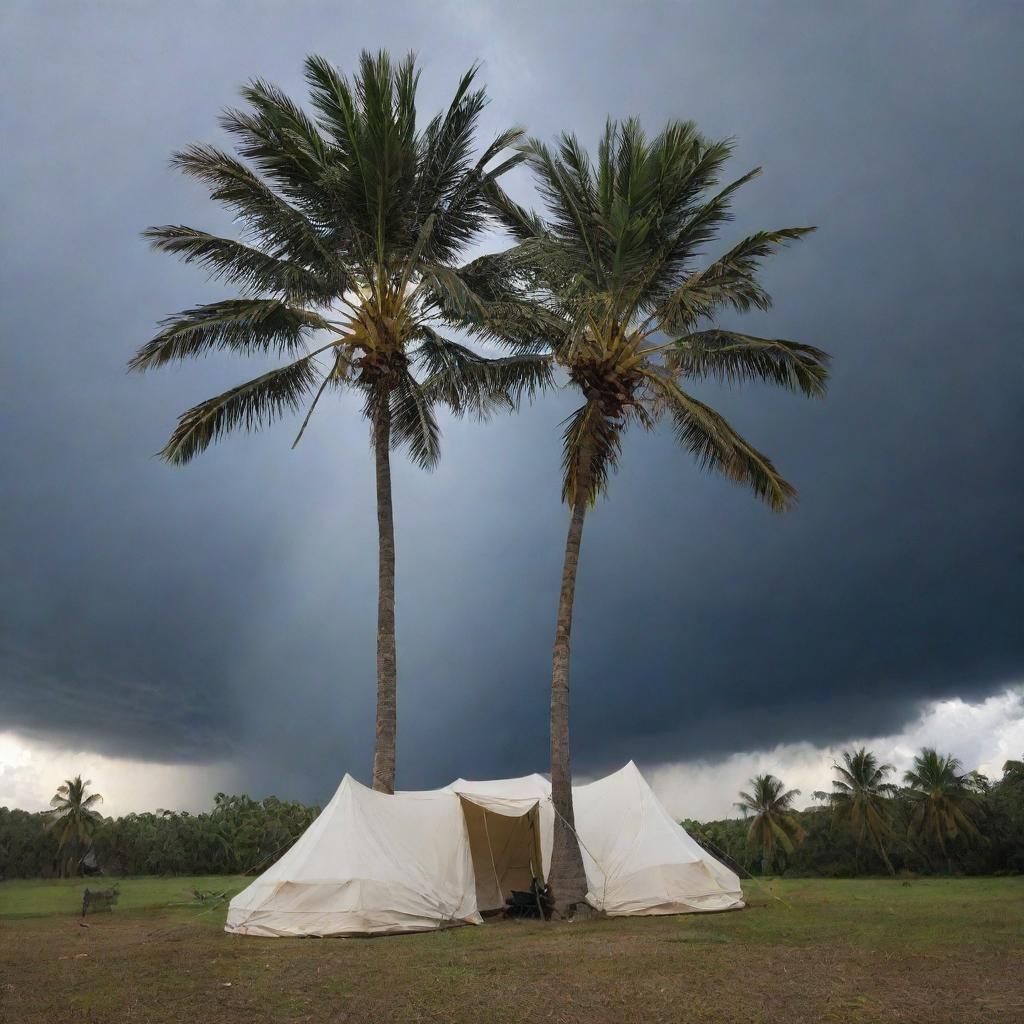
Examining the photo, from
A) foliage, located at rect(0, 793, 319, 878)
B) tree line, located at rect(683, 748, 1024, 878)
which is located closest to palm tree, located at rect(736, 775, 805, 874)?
tree line, located at rect(683, 748, 1024, 878)

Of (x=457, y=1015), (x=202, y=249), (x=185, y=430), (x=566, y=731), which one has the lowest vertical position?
(x=457, y=1015)

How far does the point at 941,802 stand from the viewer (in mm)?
43375

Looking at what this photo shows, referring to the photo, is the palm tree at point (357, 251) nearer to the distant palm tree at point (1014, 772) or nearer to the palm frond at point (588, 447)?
the palm frond at point (588, 447)

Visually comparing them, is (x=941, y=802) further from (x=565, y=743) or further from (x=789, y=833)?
(x=565, y=743)

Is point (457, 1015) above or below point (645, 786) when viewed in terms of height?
below

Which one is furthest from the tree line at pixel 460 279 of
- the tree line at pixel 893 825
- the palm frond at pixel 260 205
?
the tree line at pixel 893 825

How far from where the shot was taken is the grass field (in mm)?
7145

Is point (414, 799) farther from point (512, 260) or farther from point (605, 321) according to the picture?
point (512, 260)

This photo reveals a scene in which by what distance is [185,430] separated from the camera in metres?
16.5

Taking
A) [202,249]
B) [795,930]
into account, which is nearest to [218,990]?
[795,930]

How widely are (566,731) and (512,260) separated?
949 cm

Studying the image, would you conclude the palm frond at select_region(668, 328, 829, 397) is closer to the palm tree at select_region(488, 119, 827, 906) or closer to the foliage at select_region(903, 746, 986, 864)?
the palm tree at select_region(488, 119, 827, 906)

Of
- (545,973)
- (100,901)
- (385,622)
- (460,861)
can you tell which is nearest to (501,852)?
(460,861)

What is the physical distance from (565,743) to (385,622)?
4033 millimetres
